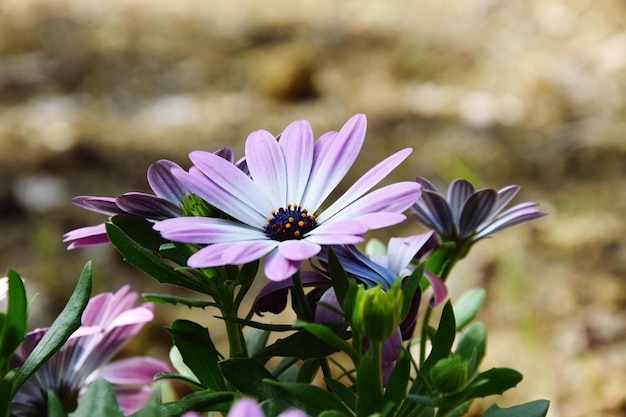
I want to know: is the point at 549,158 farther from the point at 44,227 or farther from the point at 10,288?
the point at 10,288

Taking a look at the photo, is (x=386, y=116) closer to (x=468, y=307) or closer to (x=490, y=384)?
(x=468, y=307)

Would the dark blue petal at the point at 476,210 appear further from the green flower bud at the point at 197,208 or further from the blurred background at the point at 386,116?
the blurred background at the point at 386,116

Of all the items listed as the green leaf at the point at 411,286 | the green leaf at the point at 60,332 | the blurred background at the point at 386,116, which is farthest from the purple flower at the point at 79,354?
the blurred background at the point at 386,116

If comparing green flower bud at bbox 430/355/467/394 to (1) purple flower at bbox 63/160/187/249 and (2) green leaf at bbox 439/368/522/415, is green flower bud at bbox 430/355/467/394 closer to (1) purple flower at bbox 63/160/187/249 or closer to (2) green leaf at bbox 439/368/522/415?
(2) green leaf at bbox 439/368/522/415

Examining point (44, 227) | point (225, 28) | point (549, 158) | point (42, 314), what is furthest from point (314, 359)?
point (225, 28)

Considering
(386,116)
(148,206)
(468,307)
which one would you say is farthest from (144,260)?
(386,116)

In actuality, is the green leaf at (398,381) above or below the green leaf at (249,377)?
above

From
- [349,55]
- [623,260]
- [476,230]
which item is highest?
[349,55]
